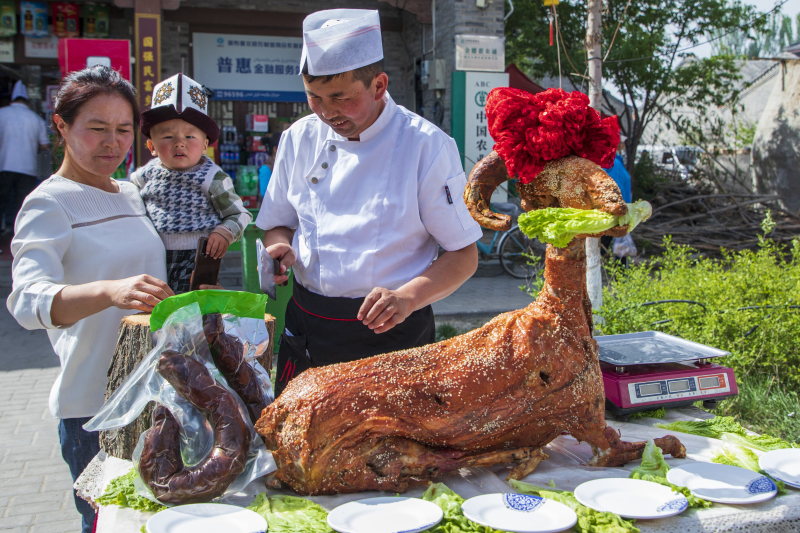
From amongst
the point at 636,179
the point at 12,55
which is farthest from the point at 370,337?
the point at 636,179

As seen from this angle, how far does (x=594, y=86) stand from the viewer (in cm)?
452

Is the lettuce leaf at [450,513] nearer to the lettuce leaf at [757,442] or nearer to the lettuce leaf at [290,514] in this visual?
the lettuce leaf at [290,514]

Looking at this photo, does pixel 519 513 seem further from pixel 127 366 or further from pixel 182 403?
pixel 127 366

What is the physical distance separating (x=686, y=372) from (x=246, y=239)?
14.2 ft

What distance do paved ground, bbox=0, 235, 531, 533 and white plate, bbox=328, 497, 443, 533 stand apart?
2.36 meters

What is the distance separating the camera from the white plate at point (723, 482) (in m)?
1.62

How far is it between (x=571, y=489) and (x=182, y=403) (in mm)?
1120

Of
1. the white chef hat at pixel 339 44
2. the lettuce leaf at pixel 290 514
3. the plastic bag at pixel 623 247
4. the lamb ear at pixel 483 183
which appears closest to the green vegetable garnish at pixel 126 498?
the lettuce leaf at pixel 290 514

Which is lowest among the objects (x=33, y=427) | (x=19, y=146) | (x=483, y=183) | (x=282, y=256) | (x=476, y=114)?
(x=33, y=427)

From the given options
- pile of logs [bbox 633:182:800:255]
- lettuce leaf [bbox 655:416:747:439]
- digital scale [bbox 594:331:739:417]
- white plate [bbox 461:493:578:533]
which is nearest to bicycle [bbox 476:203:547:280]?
pile of logs [bbox 633:182:800:255]

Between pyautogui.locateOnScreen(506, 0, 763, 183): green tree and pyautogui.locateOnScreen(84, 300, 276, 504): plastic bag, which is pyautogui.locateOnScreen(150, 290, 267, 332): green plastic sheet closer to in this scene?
pyautogui.locateOnScreen(84, 300, 276, 504): plastic bag

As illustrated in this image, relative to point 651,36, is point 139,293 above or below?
below

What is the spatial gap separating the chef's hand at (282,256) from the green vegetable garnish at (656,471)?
1.27 m

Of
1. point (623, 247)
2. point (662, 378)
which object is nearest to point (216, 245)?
point (662, 378)
